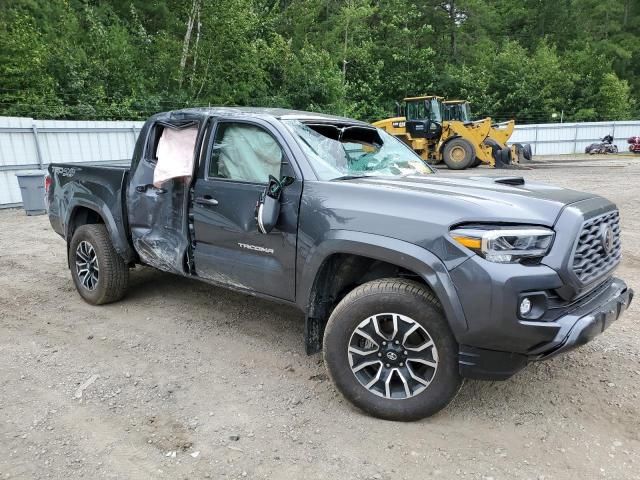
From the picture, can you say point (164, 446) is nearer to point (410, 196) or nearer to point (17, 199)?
point (410, 196)

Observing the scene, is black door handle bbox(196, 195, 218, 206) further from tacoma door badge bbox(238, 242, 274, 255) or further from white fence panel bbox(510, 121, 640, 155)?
white fence panel bbox(510, 121, 640, 155)

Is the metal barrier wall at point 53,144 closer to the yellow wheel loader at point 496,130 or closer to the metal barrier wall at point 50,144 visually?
the metal barrier wall at point 50,144

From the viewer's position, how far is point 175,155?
4.45 m

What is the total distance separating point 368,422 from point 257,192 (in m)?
1.76

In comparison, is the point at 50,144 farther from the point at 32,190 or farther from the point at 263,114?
the point at 263,114

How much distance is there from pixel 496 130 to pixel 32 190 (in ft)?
52.5

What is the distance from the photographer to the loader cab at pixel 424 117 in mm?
19812

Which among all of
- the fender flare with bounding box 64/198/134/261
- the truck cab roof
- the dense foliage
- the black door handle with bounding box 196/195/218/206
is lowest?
the fender flare with bounding box 64/198/134/261

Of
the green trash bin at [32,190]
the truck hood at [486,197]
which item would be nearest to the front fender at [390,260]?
the truck hood at [486,197]

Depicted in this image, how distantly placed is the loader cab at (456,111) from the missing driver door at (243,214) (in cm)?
1811

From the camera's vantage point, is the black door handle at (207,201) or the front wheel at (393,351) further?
the black door handle at (207,201)

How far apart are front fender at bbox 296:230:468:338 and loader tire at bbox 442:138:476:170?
16.4 metres

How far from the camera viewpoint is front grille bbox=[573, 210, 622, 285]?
2.94 m

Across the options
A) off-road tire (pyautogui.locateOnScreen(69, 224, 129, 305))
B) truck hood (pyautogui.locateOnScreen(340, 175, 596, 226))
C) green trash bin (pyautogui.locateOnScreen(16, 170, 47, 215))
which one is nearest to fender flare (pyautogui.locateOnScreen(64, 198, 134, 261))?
off-road tire (pyautogui.locateOnScreen(69, 224, 129, 305))
